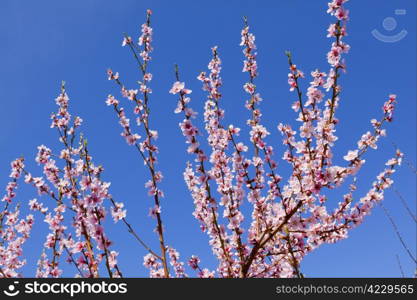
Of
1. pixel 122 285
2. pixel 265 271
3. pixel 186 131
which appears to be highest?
pixel 186 131

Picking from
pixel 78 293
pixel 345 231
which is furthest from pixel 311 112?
pixel 78 293

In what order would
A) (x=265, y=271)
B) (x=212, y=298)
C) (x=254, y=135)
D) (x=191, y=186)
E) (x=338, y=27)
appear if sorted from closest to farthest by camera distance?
(x=212, y=298)
(x=338, y=27)
(x=254, y=135)
(x=265, y=271)
(x=191, y=186)

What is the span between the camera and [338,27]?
5695 millimetres

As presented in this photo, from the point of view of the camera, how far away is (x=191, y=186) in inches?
318

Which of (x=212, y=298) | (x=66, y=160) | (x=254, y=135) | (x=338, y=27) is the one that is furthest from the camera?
(x=254, y=135)

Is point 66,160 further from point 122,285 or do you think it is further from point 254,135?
point 254,135

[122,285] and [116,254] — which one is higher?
[116,254]

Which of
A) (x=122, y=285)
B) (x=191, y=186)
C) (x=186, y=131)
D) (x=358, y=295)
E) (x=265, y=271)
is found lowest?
(x=358, y=295)

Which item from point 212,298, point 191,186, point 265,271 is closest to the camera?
point 212,298

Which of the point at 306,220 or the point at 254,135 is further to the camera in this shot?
the point at 254,135

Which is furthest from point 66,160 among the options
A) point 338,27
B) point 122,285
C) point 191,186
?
point 338,27

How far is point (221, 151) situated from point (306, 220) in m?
1.65

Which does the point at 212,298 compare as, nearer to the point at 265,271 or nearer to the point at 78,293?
the point at 78,293

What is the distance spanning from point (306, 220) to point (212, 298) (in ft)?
5.99
